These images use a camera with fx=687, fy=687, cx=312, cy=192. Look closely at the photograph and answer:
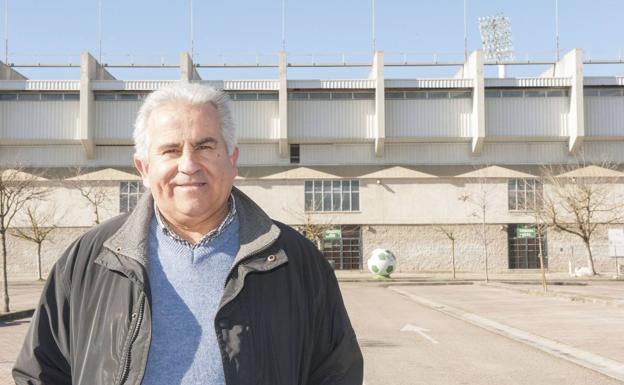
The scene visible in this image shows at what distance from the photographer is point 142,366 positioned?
7.97 feet

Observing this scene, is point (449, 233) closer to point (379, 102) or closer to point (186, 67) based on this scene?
point (379, 102)

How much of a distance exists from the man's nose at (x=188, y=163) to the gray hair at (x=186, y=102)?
0.57ft

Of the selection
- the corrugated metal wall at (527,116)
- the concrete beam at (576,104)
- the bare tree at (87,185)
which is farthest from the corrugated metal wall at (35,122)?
the concrete beam at (576,104)

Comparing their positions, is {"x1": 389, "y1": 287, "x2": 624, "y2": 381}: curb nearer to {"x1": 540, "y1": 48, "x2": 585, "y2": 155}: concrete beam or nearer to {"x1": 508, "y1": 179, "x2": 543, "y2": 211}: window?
{"x1": 508, "y1": 179, "x2": 543, "y2": 211}: window

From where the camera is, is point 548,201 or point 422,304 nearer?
point 422,304

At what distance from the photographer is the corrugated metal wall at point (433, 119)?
49875 mm

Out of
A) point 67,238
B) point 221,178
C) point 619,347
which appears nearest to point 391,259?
point 67,238

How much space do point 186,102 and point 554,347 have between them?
10538 millimetres

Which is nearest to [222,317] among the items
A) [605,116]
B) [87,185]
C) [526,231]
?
[87,185]

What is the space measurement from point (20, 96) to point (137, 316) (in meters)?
51.8

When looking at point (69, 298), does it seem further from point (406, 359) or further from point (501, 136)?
point (501, 136)

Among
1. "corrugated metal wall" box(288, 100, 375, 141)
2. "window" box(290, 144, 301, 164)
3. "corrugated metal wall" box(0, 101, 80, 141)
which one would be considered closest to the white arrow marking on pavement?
"corrugated metal wall" box(288, 100, 375, 141)

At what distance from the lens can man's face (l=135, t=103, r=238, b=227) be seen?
2670mm

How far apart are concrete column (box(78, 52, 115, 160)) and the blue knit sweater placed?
48.0m
